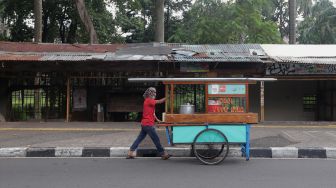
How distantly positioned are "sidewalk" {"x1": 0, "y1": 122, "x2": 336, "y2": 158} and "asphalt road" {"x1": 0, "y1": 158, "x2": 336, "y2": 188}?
22.1 inches

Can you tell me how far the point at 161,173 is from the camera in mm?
7102

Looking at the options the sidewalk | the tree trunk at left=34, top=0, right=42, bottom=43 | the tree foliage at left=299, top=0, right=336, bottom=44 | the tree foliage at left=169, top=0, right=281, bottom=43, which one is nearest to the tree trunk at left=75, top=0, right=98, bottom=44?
the tree trunk at left=34, top=0, right=42, bottom=43

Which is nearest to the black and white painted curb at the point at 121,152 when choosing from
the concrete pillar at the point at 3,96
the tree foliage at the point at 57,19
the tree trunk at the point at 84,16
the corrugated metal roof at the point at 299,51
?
the corrugated metal roof at the point at 299,51

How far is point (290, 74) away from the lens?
1553cm

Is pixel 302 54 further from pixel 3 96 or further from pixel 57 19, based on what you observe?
pixel 57 19

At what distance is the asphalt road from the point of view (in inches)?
246

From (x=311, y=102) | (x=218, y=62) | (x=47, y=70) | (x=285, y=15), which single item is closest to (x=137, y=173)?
(x=218, y=62)

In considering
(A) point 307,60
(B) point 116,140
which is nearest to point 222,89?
(B) point 116,140

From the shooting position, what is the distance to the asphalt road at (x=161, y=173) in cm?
624

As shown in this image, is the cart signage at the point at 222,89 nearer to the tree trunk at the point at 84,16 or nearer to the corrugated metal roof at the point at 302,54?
the corrugated metal roof at the point at 302,54

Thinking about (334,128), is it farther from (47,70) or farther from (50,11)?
(50,11)

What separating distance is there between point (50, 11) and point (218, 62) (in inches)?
647

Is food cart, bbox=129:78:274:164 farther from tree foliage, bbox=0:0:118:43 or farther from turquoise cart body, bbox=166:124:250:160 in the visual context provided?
tree foliage, bbox=0:0:118:43

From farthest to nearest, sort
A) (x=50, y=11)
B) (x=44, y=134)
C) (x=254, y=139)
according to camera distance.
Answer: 1. (x=50, y=11)
2. (x=44, y=134)
3. (x=254, y=139)
